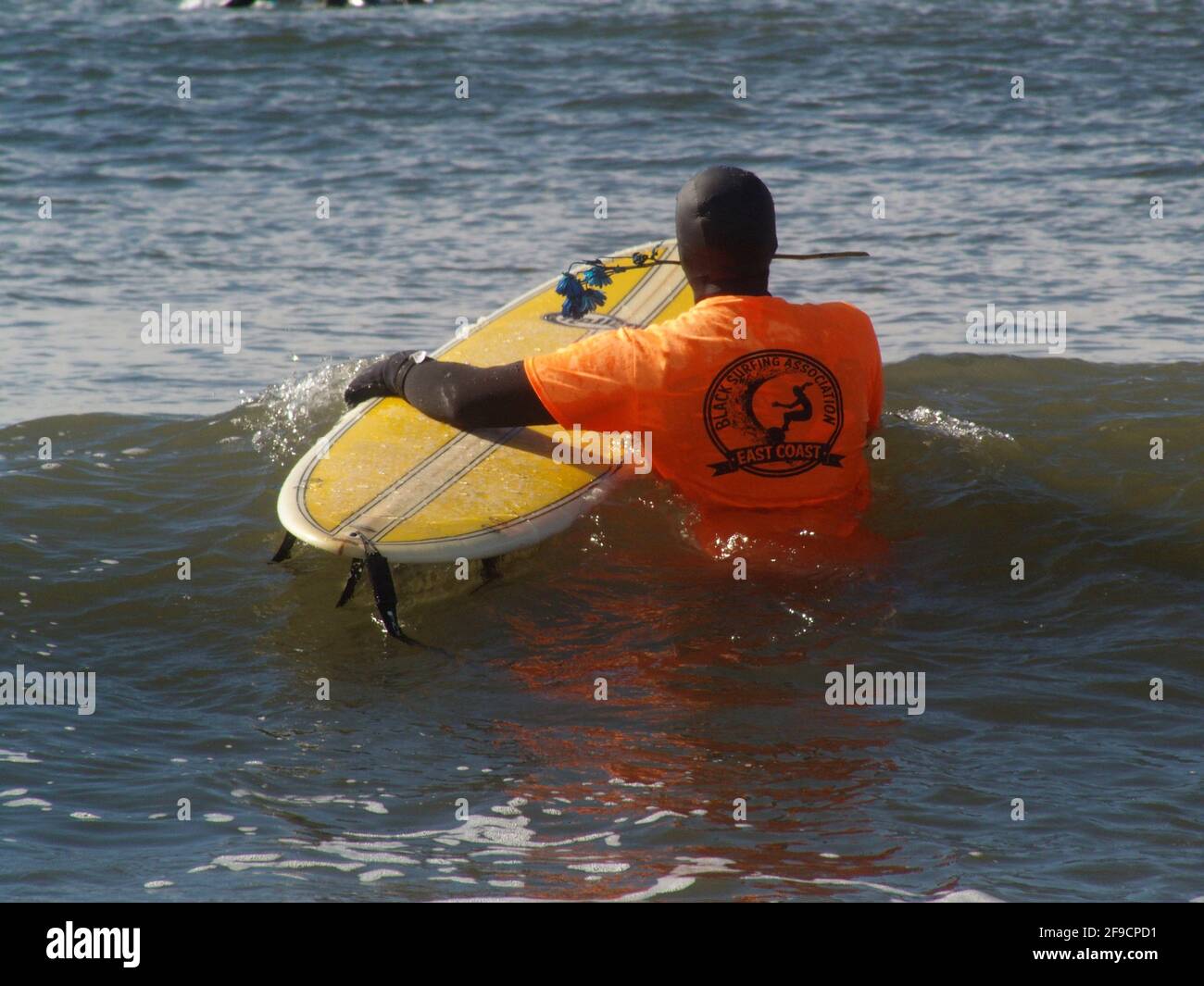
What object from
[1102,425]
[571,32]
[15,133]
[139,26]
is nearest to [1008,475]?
[1102,425]

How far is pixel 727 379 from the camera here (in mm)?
4168

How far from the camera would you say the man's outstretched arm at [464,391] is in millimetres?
4359

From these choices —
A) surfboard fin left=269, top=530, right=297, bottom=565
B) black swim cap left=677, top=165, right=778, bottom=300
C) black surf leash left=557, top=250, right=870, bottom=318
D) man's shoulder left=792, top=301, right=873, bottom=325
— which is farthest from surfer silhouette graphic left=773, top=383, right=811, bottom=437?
surfboard fin left=269, top=530, right=297, bottom=565

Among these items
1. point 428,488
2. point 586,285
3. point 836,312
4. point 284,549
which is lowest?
point 284,549

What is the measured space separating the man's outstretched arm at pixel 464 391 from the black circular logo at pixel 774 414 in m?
0.53

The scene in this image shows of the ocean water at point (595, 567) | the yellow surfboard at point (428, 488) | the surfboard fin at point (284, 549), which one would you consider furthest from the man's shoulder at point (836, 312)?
the surfboard fin at point (284, 549)

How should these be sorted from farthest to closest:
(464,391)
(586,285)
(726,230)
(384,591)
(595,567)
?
1. (586,285)
2. (595,567)
3. (464,391)
4. (384,591)
5. (726,230)

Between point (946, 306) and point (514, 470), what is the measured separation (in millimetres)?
4099

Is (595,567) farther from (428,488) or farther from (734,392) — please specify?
(734,392)

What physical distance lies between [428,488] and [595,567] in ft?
2.03

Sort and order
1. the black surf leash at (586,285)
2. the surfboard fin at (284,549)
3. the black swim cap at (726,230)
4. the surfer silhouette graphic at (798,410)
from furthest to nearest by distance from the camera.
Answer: the black surf leash at (586,285) → the surfboard fin at (284,549) → the surfer silhouette graphic at (798,410) → the black swim cap at (726,230)

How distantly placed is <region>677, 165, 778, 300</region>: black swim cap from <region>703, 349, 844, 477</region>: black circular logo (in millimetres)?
250

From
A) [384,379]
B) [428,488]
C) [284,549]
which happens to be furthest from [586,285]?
[284,549]

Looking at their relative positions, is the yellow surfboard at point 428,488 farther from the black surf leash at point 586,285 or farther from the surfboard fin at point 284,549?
the black surf leash at point 586,285
